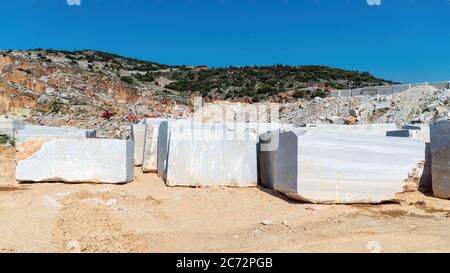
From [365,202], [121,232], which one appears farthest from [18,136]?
[365,202]

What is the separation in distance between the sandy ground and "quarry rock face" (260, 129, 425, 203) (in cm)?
19

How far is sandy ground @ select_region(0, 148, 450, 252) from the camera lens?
445 centimetres

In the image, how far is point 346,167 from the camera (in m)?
6.43

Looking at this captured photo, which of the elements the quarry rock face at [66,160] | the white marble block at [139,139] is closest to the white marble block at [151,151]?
the white marble block at [139,139]

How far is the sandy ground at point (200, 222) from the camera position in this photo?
14.6 feet

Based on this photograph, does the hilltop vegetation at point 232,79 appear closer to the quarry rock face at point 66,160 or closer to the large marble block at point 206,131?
the large marble block at point 206,131

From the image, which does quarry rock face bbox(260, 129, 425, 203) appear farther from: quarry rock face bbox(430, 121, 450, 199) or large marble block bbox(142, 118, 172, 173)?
large marble block bbox(142, 118, 172, 173)

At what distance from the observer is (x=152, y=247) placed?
4.45 meters

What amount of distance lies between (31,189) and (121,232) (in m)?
2.89

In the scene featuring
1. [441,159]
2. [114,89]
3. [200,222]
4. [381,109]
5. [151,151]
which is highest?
[114,89]

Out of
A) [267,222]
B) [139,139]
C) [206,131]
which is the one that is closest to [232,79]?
[139,139]

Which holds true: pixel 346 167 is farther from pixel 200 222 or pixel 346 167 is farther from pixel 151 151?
pixel 151 151

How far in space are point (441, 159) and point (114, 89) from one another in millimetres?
28165

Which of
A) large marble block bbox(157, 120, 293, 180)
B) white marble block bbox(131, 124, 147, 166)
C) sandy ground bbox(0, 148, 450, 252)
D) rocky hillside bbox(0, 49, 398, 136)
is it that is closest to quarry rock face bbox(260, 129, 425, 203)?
sandy ground bbox(0, 148, 450, 252)
